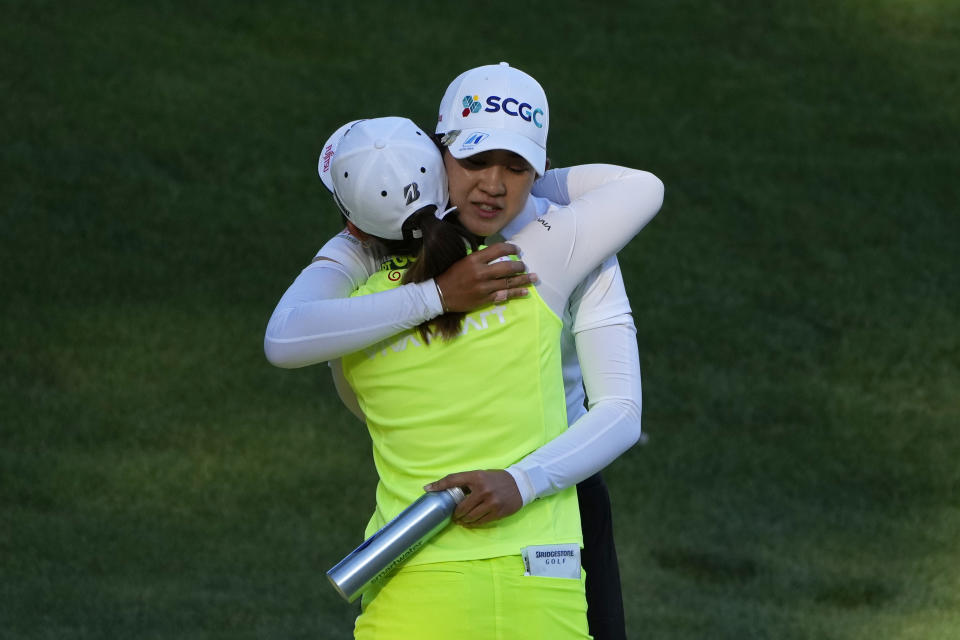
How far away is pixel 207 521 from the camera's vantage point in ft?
19.5

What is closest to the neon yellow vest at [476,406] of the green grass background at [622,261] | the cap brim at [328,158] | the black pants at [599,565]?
the cap brim at [328,158]

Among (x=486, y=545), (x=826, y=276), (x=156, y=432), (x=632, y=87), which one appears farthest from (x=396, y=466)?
(x=632, y=87)

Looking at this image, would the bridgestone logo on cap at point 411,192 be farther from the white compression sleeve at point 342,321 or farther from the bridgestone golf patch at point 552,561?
the bridgestone golf patch at point 552,561

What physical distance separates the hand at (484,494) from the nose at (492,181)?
1.86 ft

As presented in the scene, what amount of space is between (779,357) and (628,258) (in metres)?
1.03

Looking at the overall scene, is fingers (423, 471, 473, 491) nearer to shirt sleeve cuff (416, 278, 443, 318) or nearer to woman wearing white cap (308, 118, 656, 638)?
woman wearing white cap (308, 118, 656, 638)

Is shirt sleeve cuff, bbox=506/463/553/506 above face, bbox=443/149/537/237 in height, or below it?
below

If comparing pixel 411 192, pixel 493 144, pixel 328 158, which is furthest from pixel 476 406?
pixel 328 158

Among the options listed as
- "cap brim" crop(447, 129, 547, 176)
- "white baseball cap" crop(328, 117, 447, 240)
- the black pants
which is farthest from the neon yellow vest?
the black pants

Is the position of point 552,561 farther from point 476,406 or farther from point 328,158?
point 328,158

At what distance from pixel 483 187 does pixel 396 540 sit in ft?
2.32

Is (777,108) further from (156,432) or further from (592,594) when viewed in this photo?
(592,594)

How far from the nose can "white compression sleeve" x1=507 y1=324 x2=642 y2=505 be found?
311mm

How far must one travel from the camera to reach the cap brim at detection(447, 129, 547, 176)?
275 cm
